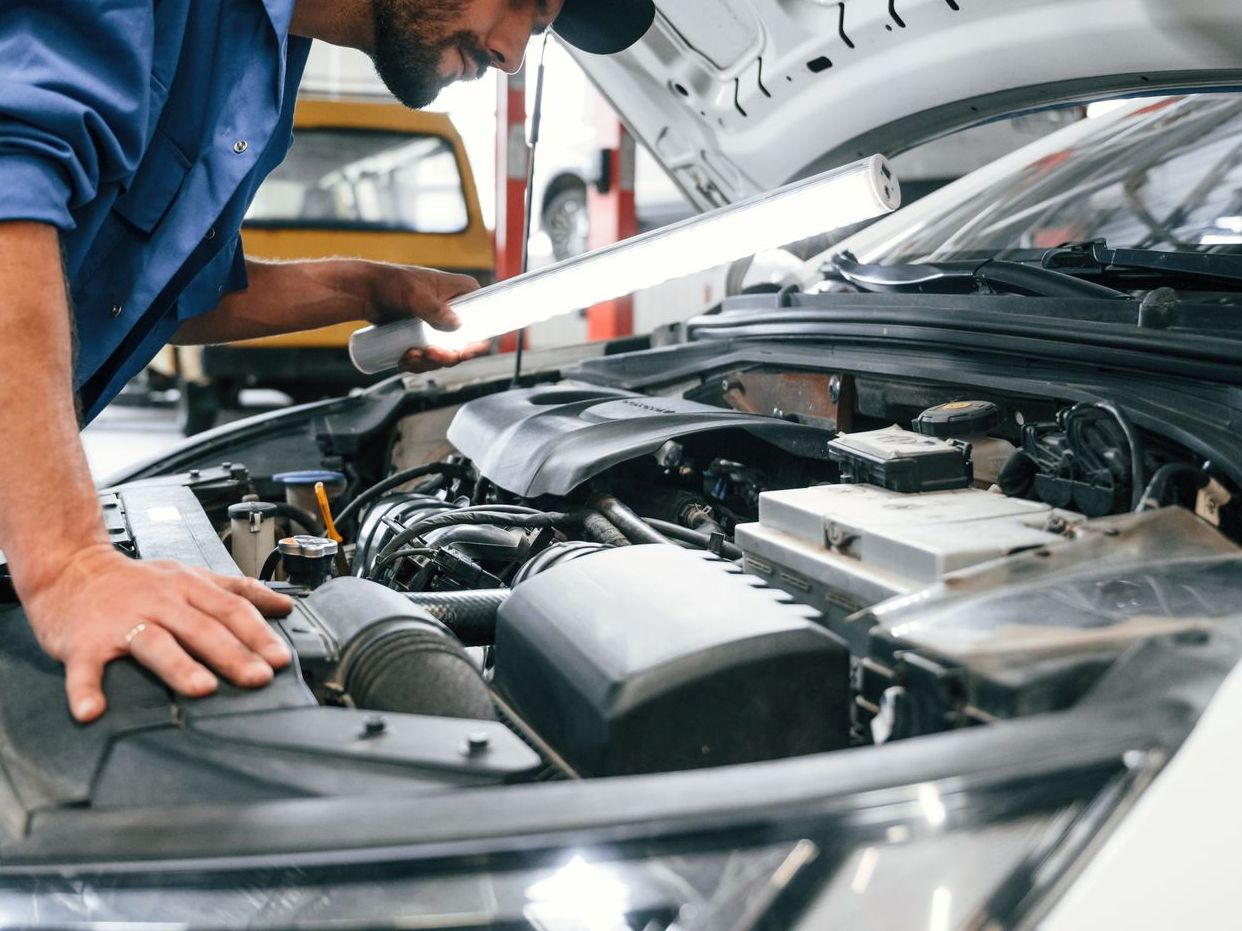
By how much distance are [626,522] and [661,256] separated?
378mm

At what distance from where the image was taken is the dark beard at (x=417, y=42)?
151 centimetres

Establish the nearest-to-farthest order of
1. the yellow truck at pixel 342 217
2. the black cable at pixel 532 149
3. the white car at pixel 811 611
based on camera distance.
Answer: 1. the white car at pixel 811 611
2. the black cable at pixel 532 149
3. the yellow truck at pixel 342 217

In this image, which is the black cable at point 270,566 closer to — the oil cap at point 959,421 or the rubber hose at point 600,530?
the rubber hose at point 600,530

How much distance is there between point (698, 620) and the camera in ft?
3.15

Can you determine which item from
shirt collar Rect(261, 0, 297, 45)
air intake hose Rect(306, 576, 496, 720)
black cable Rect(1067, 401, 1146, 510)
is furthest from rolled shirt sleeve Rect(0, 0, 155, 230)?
black cable Rect(1067, 401, 1146, 510)

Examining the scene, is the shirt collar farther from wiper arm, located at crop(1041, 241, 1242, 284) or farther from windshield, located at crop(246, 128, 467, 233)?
windshield, located at crop(246, 128, 467, 233)

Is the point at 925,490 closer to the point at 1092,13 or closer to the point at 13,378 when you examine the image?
the point at 1092,13

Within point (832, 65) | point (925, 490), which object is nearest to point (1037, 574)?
point (925, 490)

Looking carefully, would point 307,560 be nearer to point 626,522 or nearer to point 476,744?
point 626,522

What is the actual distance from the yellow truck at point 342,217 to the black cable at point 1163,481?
572 centimetres

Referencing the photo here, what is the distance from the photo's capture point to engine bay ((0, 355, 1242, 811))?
825mm

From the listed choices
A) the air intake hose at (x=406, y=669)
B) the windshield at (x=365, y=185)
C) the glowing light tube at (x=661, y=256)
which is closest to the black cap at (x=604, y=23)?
the glowing light tube at (x=661, y=256)

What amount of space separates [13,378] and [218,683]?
12.9 inches

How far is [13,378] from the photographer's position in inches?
38.2
